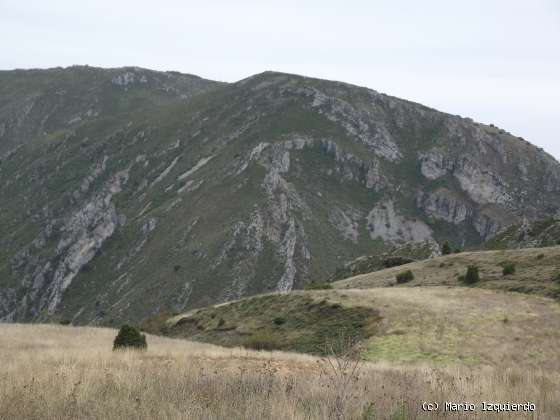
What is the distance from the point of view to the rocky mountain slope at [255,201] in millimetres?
120750

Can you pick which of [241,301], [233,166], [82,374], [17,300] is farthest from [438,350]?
[17,300]

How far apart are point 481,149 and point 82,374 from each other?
192m

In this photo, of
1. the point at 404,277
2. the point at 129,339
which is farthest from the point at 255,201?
the point at 129,339

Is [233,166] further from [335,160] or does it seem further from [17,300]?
[17,300]

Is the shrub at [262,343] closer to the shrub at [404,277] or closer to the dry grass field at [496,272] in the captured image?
the dry grass field at [496,272]

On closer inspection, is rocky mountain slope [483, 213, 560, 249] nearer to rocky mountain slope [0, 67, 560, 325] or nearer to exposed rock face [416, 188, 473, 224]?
rocky mountain slope [0, 67, 560, 325]

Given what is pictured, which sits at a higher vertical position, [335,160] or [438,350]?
[335,160]

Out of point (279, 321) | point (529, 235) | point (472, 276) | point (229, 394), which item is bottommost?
point (279, 321)

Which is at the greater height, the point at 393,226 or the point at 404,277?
the point at 393,226

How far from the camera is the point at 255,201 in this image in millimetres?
131000

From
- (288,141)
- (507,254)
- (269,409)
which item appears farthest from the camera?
(288,141)

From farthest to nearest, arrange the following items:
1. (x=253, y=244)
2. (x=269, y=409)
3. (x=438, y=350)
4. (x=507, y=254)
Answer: (x=253, y=244), (x=507, y=254), (x=438, y=350), (x=269, y=409)

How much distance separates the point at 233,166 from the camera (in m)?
148

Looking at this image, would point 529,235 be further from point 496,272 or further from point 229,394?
point 229,394
